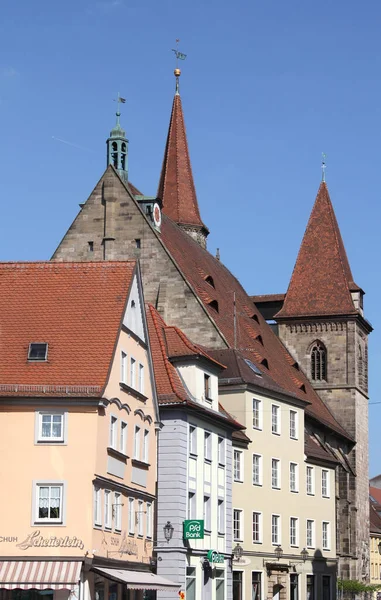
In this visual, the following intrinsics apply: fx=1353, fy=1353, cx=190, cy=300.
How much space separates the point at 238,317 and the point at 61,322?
93.9 ft

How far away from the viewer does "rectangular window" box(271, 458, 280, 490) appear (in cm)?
5656

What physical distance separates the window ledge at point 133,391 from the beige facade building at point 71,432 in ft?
0.15

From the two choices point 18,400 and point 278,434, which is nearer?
point 18,400

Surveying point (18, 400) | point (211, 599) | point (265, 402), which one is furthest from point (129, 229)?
point (18, 400)

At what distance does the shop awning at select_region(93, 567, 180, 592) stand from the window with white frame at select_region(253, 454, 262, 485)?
11.9 meters

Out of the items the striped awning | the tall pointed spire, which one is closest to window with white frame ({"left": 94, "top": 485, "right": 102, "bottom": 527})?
the striped awning

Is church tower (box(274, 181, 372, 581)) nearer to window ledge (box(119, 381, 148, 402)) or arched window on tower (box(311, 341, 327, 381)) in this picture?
arched window on tower (box(311, 341, 327, 381))

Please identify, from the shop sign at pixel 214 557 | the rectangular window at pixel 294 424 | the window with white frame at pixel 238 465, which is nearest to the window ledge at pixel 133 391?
the shop sign at pixel 214 557

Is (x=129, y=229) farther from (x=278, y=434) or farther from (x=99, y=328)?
(x=99, y=328)

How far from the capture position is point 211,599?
4741 cm

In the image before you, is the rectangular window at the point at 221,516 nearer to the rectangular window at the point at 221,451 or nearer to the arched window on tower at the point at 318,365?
the rectangular window at the point at 221,451

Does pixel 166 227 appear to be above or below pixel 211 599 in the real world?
above

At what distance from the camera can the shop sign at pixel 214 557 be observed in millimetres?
46750

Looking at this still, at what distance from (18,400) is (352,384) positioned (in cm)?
4437
